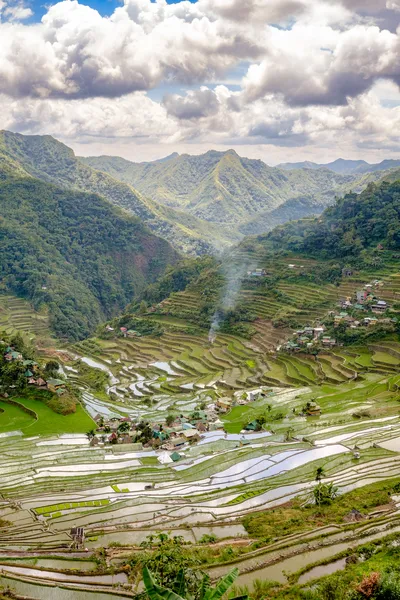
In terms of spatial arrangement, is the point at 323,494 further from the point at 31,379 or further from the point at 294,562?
the point at 31,379

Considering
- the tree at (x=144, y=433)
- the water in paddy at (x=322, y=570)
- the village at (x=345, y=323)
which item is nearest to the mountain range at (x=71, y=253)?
the village at (x=345, y=323)

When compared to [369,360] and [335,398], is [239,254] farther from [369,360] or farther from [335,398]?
[335,398]

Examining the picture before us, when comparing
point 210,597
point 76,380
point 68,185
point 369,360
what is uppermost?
point 68,185

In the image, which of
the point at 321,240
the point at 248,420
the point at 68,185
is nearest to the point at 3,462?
the point at 248,420

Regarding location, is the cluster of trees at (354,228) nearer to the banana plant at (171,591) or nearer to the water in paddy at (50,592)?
the water in paddy at (50,592)

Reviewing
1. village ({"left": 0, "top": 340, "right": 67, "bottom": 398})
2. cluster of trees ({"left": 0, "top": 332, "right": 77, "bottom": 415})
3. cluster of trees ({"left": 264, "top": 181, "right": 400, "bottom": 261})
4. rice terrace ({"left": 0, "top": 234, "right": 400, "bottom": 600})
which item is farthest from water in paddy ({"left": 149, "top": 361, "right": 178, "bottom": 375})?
cluster of trees ({"left": 264, "top": 181, "right": 400, "bottom": 261})

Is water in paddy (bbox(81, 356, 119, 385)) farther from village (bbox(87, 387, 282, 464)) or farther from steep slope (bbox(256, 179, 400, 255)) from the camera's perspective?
steep slope (bbox(256, 179, 400, 255))
